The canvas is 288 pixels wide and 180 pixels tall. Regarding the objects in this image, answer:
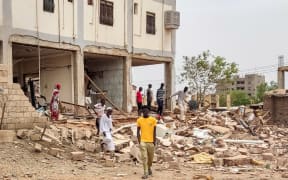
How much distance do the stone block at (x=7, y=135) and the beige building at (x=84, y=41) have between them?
5.62 m

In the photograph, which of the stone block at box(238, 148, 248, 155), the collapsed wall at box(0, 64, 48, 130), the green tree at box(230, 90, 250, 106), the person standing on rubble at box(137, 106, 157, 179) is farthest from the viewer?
the green tree at box(230, 90, 250, 106)

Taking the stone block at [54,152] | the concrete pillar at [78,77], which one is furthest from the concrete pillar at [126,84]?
the stone block at [54,152]

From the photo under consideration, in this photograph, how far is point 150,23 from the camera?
24.7 metres

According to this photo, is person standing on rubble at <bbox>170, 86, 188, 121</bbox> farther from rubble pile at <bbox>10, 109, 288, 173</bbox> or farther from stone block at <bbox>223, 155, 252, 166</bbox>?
stone block at <bbox>223, 155, 252, 166</bbox>

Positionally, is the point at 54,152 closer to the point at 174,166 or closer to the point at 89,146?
the point at 89,146

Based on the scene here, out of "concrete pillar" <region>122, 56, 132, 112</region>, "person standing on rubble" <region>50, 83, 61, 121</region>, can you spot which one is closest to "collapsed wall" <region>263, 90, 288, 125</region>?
"concrete pillar" <region>122, 56, 132, 112</region>

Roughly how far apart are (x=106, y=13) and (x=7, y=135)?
11146 millimetres

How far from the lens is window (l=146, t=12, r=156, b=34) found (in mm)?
24513

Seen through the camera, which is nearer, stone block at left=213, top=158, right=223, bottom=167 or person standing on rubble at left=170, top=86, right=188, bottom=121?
stone block at left=213, top=158, right=223, bottom=167

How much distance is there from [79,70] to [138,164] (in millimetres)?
9004

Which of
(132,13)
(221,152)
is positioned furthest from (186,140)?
(132,13)

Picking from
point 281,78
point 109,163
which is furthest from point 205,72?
point 109,163

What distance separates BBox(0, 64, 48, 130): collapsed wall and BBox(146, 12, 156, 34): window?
491 inches

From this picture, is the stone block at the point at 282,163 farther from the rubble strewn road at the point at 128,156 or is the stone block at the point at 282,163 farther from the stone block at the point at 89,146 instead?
the stone block at the point at 89,146
